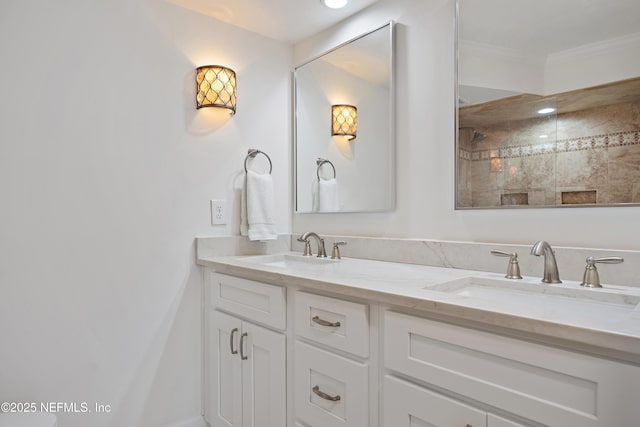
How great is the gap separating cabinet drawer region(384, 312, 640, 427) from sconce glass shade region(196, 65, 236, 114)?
138 centimetres

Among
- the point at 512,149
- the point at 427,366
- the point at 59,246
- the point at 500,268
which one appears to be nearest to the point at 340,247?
the point at 500,268

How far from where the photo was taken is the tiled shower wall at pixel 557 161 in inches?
46.8

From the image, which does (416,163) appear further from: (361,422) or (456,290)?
(361,422)

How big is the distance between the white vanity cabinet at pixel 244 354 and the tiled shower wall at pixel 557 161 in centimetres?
87

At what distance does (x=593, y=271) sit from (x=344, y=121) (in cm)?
129

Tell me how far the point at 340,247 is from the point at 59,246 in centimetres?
123

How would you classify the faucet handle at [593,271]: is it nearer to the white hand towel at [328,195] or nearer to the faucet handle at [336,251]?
the faucet handle at [336,251]

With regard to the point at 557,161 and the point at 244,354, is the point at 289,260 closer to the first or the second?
the point at 244,354

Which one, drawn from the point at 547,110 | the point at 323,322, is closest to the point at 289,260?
the point at 323,322

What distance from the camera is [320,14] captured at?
202 centimetres

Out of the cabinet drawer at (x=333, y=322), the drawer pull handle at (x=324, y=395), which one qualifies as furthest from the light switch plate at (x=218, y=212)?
the drawer pull handle at (x=324, y=395)

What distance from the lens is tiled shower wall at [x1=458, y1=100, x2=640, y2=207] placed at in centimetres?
119

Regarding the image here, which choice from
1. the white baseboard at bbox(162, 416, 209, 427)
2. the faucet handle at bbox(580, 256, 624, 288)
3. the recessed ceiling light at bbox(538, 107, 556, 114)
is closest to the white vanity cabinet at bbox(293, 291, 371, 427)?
the faucet handle at bbox(580, 256, 624, 288)

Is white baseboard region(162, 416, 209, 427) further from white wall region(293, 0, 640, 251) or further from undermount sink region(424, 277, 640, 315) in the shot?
undermount sink region(424, 277, 640, 315)
